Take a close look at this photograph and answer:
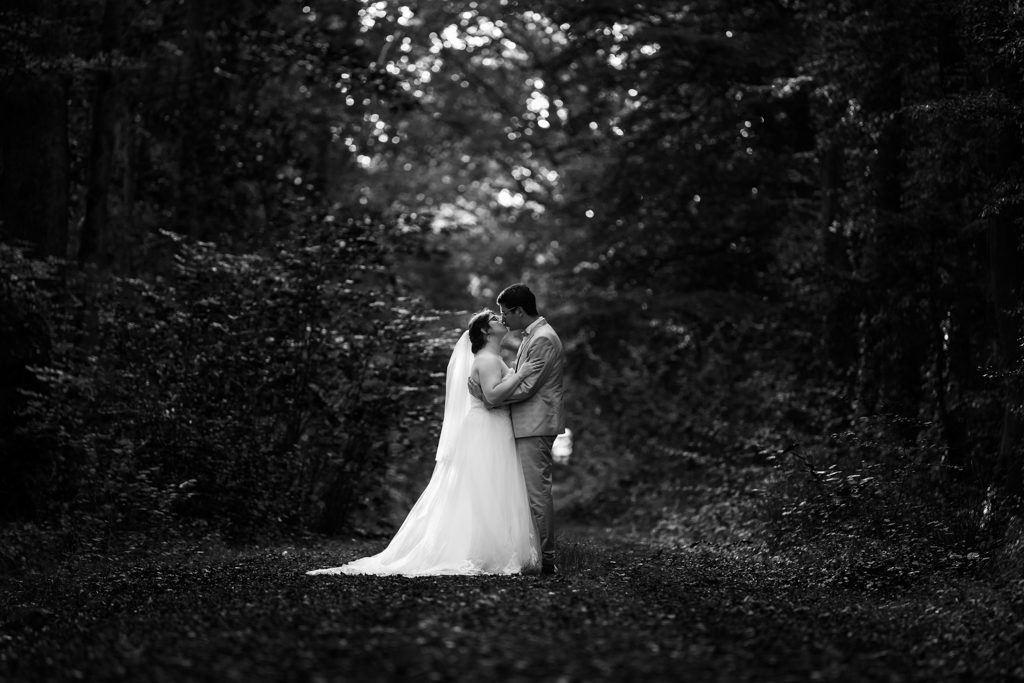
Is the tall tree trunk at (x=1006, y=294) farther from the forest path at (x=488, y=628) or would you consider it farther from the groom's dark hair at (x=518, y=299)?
the groom's dark hair at (x=518, y=299)

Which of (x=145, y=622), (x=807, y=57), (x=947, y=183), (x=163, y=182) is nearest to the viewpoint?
(x=145, y=622)

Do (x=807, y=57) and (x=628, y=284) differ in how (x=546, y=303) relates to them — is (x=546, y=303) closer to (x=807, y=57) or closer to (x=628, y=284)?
(x=628, y=284)

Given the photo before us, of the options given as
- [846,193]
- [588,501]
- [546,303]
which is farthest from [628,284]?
[846,193]

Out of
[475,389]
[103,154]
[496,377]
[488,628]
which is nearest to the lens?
[488,628]

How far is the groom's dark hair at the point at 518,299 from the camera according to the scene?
11594mm

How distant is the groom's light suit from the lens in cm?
1158

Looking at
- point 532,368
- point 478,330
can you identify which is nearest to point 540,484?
point 532,368

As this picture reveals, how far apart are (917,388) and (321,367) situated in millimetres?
8457

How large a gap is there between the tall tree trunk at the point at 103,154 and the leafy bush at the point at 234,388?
2.99 ft

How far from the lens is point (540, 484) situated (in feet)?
38.2

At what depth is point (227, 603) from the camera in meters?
8.51

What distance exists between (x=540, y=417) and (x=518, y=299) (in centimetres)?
113

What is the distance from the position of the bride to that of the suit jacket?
0.09 m

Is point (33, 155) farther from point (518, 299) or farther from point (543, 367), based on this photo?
point (543, 367)
